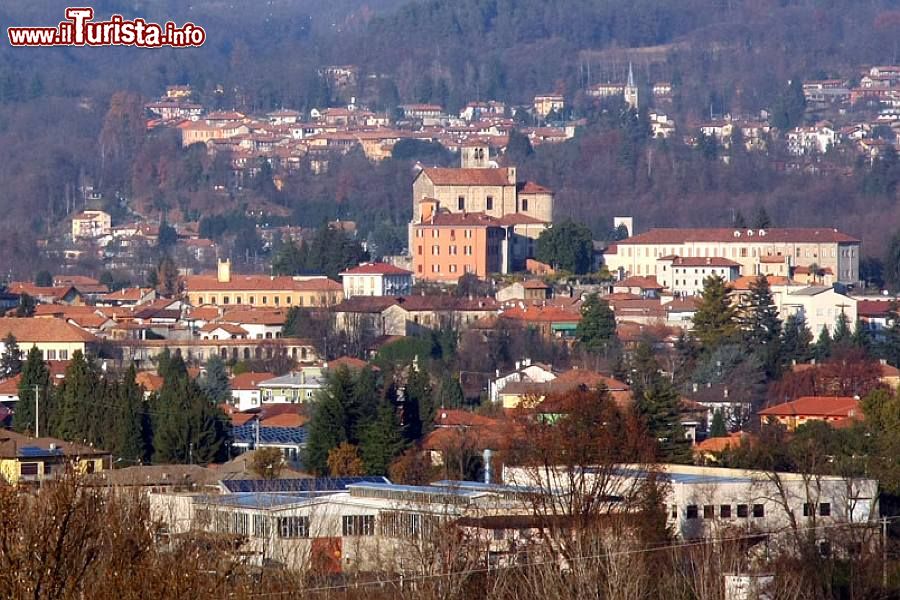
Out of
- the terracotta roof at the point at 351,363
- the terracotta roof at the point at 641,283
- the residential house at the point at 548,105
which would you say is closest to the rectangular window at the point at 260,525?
the terracotta roof at the point at 351,363

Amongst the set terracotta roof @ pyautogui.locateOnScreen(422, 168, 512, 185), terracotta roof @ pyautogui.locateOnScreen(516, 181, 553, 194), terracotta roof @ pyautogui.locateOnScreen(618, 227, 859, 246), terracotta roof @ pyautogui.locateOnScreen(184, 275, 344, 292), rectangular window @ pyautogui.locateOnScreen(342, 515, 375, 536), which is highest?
terracotta roof @ pyautogui.locateOnScreen(422, 168, 512, 185)

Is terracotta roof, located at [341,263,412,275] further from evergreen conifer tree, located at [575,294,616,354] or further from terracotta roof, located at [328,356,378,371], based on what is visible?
terracotta roof, located at [328,356,378,371]

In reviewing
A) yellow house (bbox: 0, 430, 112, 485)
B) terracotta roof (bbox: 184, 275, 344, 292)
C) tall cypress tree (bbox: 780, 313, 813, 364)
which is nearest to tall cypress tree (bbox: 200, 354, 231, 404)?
tall cypress tree (bbox: 780, 313, 813, 364)

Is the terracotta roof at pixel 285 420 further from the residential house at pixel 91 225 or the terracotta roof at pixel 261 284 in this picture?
the residential house at pixel 91 225

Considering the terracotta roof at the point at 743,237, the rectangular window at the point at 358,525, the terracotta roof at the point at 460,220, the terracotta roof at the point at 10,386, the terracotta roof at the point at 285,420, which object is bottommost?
the terracotta roof at the point at 285,420

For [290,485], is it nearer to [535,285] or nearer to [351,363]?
[351,363]
